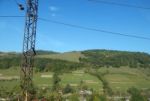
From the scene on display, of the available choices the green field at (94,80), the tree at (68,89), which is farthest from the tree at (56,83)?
the tree at (68,89)

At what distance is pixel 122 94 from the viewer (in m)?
142

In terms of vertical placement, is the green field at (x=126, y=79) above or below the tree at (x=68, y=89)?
above

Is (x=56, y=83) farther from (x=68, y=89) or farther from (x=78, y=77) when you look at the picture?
(x=78, y=77)

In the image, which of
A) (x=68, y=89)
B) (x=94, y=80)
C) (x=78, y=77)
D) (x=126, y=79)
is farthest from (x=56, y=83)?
(x=126, y=79)

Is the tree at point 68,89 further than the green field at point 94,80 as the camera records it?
No

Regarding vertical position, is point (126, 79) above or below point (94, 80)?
above

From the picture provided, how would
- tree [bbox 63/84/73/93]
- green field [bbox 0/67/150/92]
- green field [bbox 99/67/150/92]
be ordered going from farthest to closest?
green field [bbox 99/67/150/92] < green field [bbox 0/67/150/92] < tree [bbox 63/84/73/93]

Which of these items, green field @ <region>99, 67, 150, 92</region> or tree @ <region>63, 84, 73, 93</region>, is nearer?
tree @ <region>63, 84, 73, 93</region>

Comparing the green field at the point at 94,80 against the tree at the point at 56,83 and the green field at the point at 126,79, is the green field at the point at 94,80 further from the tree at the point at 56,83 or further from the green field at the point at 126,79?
the tree at the point at 56,83

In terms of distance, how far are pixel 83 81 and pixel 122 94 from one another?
60.9ft

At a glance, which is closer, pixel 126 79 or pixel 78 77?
pixel 78 77

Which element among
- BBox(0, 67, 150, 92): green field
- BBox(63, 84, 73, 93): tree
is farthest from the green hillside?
BBox(63, 84, 73, 93): tree

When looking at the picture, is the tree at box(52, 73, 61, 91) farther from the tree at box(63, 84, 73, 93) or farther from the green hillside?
the tree at box(63, 84, 73, 93)

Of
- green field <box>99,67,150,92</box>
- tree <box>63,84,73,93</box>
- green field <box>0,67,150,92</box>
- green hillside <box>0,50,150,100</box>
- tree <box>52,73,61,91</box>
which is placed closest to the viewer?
tree <box>52,73,61,91</box>
